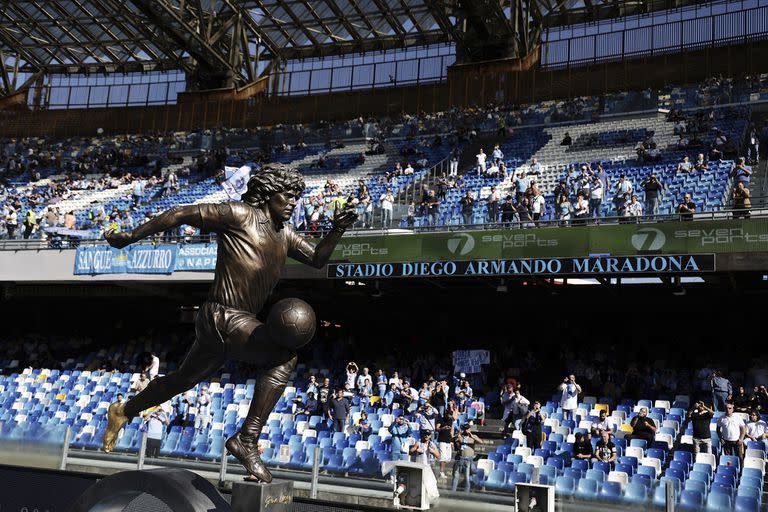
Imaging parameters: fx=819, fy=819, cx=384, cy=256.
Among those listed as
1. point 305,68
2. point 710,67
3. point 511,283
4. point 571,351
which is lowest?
point 571,351

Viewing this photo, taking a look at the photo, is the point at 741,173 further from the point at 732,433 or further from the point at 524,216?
the point at 732,433

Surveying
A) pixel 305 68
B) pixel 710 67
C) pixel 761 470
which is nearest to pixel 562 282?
pixel 761 470

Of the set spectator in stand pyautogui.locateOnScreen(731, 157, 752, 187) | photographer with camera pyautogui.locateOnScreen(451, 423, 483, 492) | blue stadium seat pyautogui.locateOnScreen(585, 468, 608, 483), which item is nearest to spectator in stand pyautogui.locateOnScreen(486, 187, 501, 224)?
photographer with camera pyautogui.locateOnScreen(451, 423, 483, 492)

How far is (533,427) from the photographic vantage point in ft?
44.4

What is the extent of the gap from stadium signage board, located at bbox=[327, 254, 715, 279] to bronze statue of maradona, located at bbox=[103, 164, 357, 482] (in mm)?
11430

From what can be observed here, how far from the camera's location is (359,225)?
18562 millimetres

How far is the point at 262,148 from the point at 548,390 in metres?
18.0

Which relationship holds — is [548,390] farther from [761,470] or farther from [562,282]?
[761,470]

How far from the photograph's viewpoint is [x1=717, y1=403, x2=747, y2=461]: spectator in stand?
474 inches

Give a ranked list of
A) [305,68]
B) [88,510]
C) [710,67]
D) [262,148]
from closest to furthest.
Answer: [88,510] < [710,67] < [262,148] < [305,68]

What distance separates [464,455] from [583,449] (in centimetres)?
180

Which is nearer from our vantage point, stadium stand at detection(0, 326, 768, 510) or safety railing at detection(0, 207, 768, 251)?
stadium stand at detection(0, 326, 768, 510)

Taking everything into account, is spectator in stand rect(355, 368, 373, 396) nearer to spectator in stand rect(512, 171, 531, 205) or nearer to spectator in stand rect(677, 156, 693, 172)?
spectator in stand rect(512, 171, 531, 205)

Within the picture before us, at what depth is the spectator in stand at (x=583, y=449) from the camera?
12.2 m
